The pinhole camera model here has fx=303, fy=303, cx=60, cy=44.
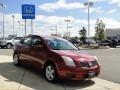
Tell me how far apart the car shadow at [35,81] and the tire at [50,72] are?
0.16m

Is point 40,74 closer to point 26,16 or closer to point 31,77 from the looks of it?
point 31,77

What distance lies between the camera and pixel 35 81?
10656 mm

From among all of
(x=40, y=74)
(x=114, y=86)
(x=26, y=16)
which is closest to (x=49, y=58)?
(x=40, y=74)

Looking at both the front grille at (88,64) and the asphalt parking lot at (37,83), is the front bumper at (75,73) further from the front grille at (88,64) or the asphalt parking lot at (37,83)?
the asphalt parking lot at (37,83)

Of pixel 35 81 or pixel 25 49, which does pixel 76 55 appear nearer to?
pixel 35 81

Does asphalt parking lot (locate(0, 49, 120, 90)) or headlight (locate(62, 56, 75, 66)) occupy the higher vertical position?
headlight (locate(62, 56, 75, 66))

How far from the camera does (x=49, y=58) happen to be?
10703 millimetres

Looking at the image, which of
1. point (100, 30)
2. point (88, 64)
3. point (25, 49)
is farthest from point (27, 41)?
point (100, 30)

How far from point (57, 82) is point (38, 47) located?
70.6 inches

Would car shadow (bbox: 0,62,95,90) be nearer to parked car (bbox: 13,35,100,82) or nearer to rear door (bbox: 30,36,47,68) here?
parked car (bbox: 13,35,100,82)

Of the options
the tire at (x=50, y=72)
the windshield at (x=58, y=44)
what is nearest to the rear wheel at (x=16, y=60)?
the windshield at (x=58, y=44)

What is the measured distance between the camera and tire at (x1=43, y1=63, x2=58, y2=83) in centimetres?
1035

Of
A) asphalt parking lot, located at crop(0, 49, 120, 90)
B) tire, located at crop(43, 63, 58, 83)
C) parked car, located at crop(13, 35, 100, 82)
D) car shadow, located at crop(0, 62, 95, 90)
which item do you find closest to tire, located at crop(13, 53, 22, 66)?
car shadow, located at crop(0, 62, 95, 90)

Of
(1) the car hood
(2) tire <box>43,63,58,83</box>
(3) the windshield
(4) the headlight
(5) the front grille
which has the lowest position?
(2) tire <box>43,63,58,83</box>
